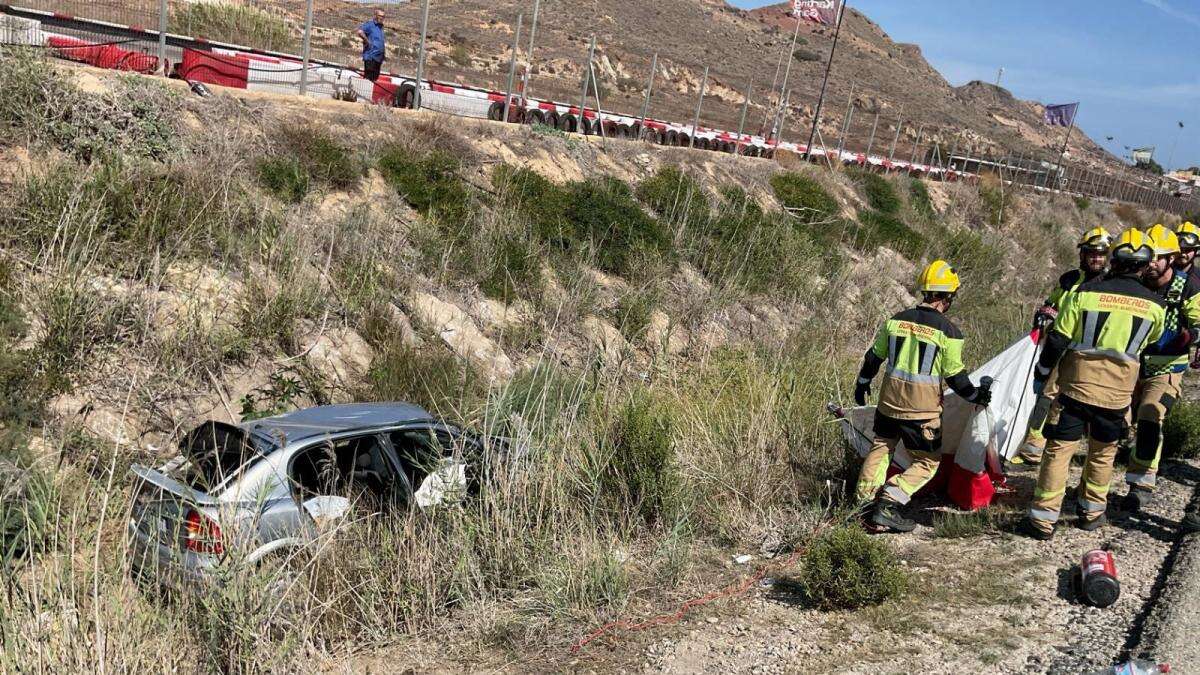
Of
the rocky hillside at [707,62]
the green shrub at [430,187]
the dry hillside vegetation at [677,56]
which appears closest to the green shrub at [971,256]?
the dry hillside vegetation at [677,56]

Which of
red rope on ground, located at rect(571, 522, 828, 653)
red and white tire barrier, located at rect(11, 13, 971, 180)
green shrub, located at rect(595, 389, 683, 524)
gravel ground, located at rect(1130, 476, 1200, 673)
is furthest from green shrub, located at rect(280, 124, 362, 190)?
gravel ground, located at rect(1130, 476, 1200, 673)

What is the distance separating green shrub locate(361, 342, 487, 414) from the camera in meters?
9.41

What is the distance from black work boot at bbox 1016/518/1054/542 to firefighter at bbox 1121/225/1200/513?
96 centimetres

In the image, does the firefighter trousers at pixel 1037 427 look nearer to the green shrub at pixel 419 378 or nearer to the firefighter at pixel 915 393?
the firefighter at pixel 915 393

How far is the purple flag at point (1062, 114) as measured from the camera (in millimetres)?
39044

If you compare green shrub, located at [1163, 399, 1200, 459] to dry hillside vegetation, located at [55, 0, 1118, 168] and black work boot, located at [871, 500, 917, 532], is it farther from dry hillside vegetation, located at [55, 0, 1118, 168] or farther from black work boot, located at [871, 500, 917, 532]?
dry hillside vegetation, located at [55, 0, 1118, 168]

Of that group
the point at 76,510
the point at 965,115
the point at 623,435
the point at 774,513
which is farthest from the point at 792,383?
the point at 965,115

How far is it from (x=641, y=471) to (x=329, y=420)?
2208 millimetres

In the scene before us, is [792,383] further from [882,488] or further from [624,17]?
[624,17]

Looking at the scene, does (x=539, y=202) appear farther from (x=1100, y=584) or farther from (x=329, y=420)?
(x=1100, y=584)

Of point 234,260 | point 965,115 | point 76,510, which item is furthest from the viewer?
point 965,115

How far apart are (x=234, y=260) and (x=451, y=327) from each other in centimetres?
260

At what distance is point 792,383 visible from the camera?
805 cm

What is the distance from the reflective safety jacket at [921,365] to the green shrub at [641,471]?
1.56 meters
